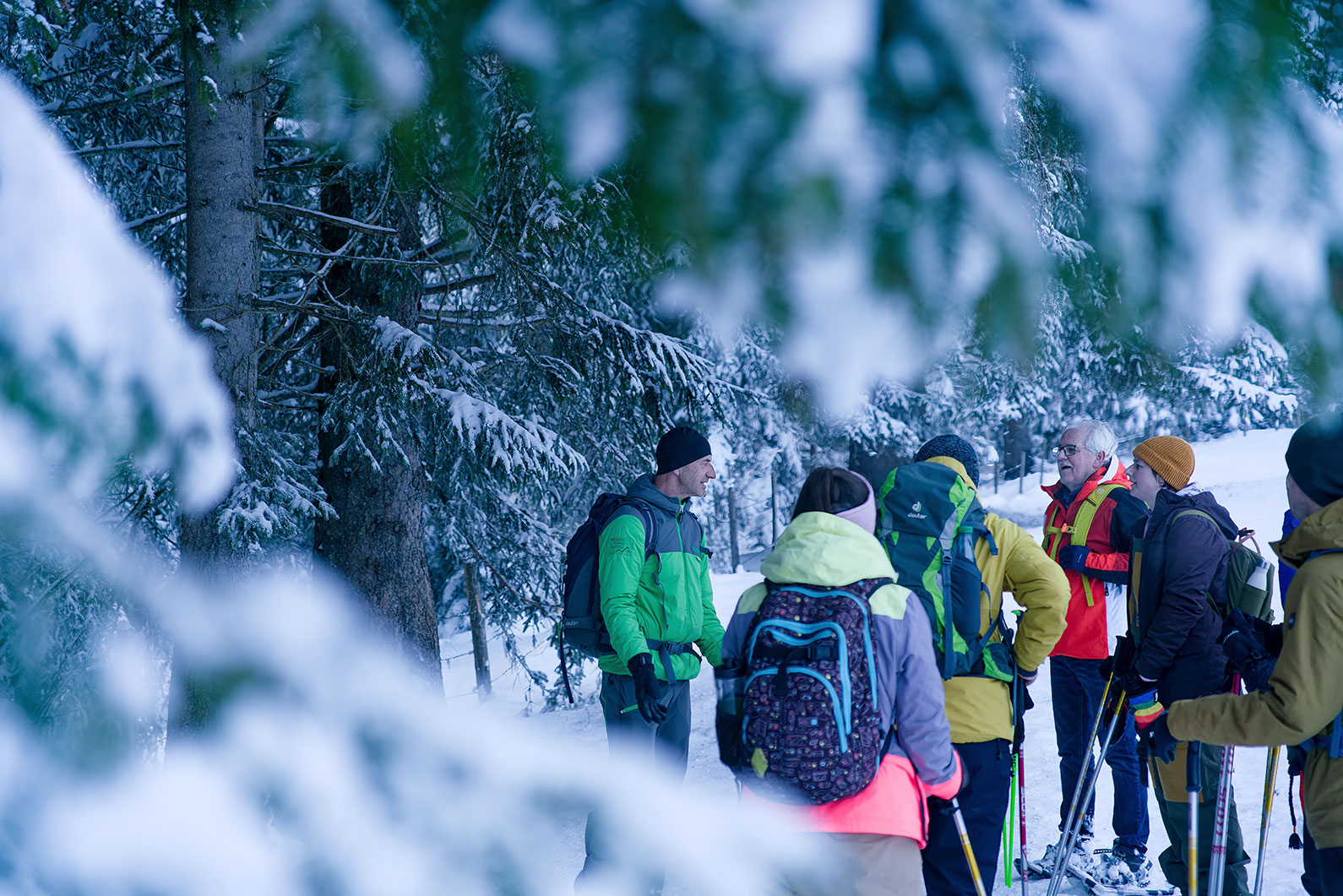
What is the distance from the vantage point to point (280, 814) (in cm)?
119

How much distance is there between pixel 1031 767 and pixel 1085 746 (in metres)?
2.03

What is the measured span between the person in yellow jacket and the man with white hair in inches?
31.7

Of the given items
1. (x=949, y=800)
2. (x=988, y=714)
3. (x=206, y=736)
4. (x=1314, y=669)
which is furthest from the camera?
(x=988, y=714)

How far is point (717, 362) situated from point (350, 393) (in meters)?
5.96

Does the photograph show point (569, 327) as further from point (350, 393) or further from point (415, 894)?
point (415, 894)

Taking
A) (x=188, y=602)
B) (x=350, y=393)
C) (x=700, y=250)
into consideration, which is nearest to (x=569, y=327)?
(x=350, y=393)

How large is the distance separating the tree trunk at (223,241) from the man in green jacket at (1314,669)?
4000 mm

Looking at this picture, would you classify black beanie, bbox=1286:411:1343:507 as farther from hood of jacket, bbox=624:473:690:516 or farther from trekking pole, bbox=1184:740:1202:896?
hood of jacket, bbox=624:473:690:516

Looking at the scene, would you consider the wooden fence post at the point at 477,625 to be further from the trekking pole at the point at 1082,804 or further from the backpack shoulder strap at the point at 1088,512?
the backpack shoulder strap at the point at 1088,512

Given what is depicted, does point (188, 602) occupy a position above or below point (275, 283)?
below

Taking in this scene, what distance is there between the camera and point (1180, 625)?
347cm

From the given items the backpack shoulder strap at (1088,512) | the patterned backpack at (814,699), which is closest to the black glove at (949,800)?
the patterned backpack at (814,699)

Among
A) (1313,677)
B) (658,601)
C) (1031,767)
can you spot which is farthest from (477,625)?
(1313,677)

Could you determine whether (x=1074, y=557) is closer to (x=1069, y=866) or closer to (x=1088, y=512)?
(x=1088, y=512)
